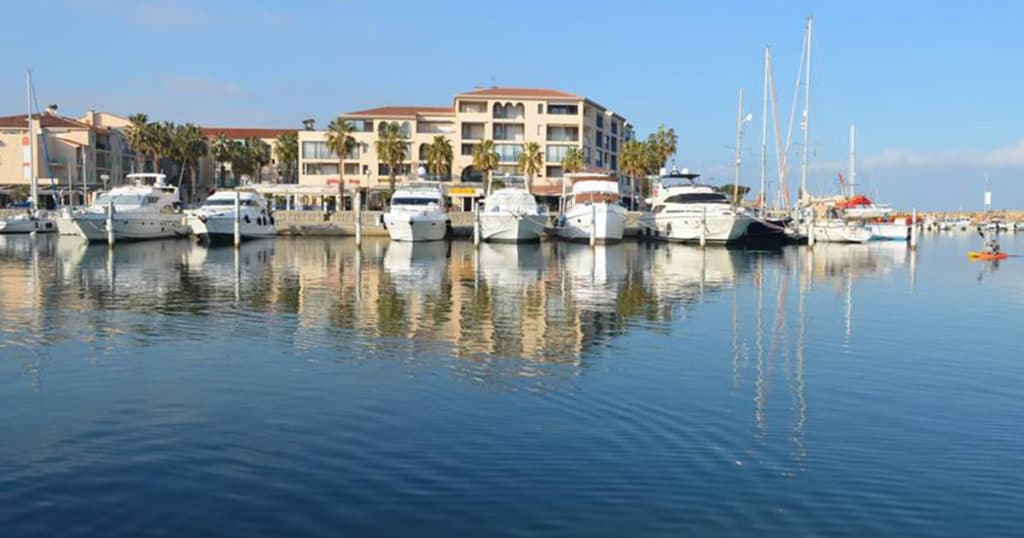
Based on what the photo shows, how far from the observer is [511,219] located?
6044cm

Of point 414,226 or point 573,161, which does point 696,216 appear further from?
point 573,161

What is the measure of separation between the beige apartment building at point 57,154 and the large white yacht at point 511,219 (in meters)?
45.9

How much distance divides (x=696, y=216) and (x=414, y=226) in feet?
59.5

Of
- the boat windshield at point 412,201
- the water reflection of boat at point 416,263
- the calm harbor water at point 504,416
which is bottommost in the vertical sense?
the calm harbor water at point 504,416

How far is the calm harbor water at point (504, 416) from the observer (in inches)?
344

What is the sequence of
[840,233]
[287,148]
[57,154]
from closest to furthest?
[840,233] < [57,154] < [287,148]

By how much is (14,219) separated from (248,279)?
46.4 metres

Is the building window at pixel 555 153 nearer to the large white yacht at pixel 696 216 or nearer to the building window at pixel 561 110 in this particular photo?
the building window at pixel 561 110

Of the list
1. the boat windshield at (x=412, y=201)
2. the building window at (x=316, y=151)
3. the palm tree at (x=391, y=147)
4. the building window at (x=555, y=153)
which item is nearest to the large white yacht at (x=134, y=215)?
the boat windshield at (x=412, y=201)

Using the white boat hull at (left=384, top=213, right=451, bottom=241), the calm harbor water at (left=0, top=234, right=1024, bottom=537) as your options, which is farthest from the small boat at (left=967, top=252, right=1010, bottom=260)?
the white boat hull at (left=384, top=213, right=451, bottom=241)

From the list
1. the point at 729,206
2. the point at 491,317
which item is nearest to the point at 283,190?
the point at 729,206

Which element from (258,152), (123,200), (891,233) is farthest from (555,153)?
(123,200)

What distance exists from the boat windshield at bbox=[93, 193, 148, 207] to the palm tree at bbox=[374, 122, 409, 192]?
3069 centimetres

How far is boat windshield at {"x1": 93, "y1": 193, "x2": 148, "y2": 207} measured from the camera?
5853cm
